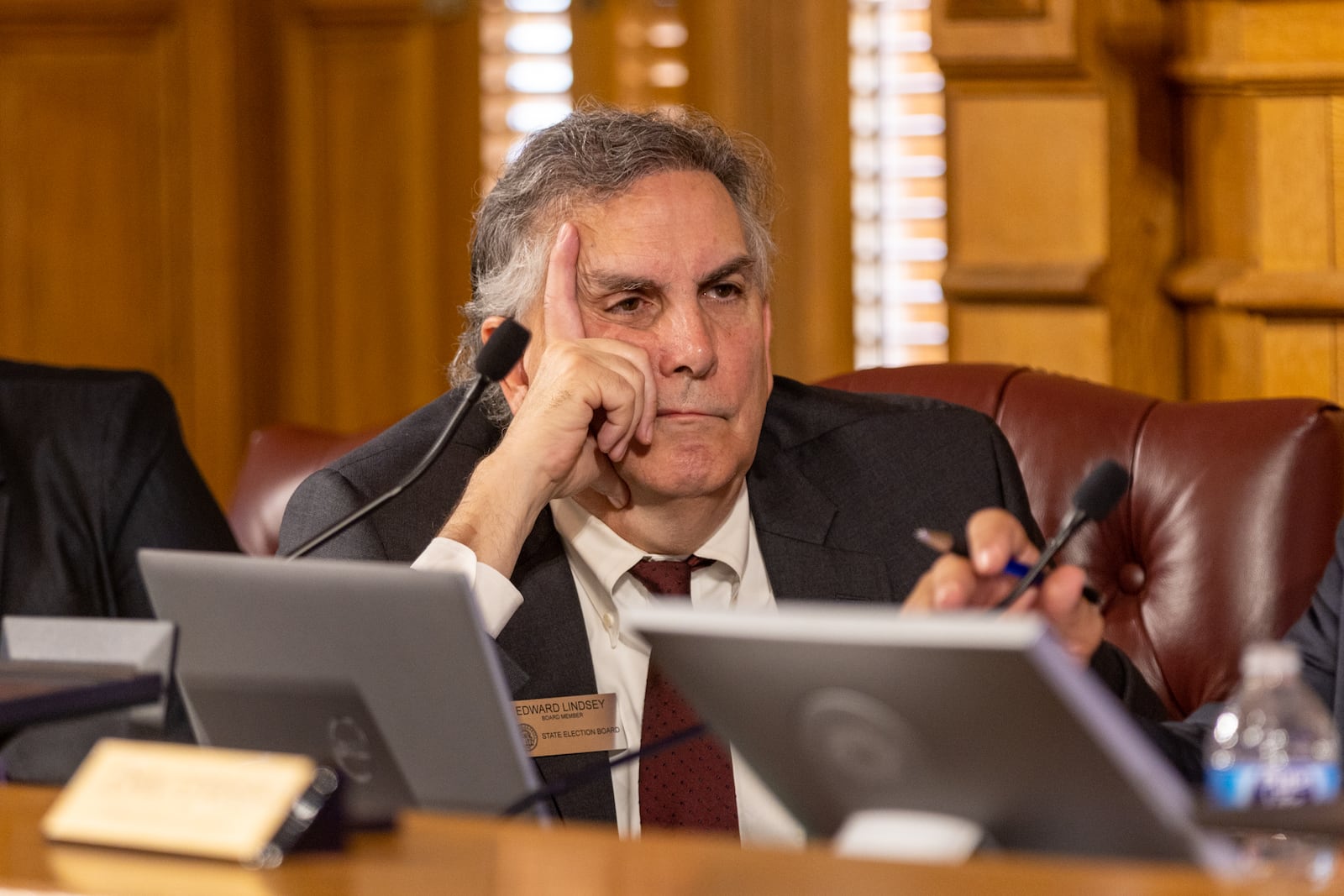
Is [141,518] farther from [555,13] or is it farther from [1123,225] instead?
[555,13]

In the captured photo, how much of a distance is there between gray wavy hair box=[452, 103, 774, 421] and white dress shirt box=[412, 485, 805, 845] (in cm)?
25

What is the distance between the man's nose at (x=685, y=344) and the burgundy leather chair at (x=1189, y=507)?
56 centimetres

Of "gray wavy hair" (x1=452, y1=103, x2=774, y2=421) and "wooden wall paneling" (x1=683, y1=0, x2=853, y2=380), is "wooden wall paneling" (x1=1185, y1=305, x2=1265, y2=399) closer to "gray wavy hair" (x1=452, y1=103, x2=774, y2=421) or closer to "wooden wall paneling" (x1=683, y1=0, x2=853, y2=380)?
"wooden wall paneling" (x1=683, y1=0, x2=853, y2=380)

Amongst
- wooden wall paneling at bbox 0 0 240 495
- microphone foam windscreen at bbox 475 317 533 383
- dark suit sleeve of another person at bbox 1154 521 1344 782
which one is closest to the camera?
microphone foam windscreen at bbox 475 317 533 383

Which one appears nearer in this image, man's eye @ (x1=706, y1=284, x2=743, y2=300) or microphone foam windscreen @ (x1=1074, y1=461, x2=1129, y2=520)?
microphone foam windscreen @ (x1=1074, y1=461, x2=1129, y2=520)

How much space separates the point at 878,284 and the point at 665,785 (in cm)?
209

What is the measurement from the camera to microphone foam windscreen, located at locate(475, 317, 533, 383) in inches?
58.9

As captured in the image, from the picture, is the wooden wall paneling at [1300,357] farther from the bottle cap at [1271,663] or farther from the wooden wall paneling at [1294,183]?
the bottle cap at [1271,663]

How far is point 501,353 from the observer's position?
1.50 m

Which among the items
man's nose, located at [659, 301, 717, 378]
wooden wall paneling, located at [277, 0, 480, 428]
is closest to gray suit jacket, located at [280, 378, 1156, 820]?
man's nose, located at [659, 301, 717, 378]

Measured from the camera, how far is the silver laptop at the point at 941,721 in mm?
794

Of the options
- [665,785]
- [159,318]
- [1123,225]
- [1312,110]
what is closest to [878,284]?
[1123,225]

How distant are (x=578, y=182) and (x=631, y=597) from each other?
450mm

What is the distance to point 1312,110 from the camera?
269 centimetres
